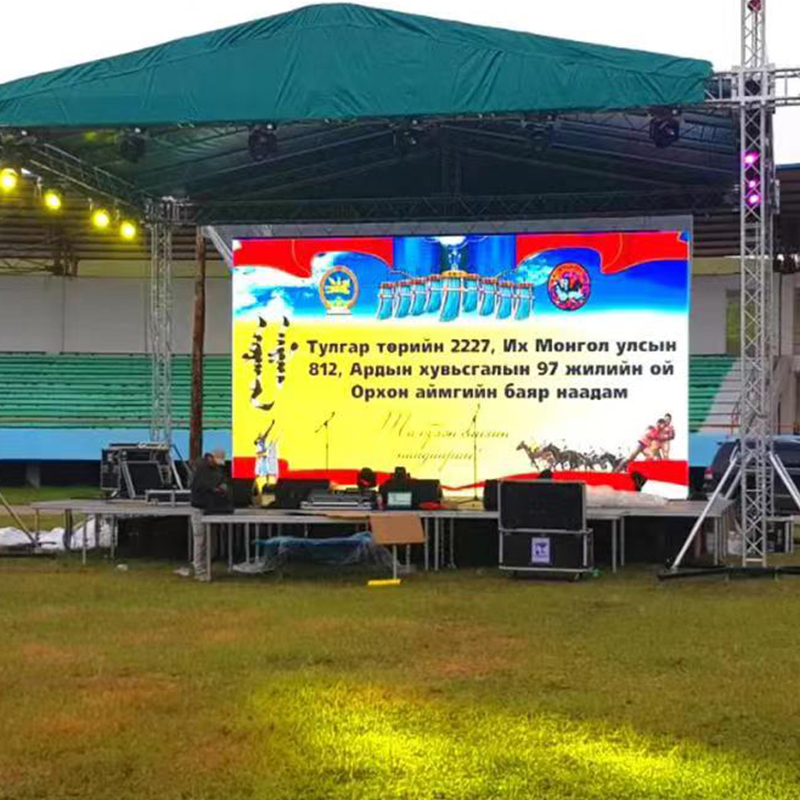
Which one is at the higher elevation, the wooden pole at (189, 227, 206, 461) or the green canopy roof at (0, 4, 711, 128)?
the green canopy roof at (0, 4, 711, 128)

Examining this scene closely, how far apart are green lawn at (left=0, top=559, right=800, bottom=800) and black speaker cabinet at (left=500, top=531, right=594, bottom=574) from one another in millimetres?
875

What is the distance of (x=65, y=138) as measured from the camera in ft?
47.6

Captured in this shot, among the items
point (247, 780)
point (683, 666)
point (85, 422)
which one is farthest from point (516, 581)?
point (85, 422)

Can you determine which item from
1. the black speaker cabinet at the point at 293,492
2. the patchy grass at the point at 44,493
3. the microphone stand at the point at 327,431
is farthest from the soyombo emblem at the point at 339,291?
the patchy grass at the point at 44,493

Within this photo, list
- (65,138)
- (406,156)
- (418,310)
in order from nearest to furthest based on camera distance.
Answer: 1. (65,138)
2. (406,156)
3. (418,310)

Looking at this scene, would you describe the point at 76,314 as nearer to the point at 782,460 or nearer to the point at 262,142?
the point at 262,142

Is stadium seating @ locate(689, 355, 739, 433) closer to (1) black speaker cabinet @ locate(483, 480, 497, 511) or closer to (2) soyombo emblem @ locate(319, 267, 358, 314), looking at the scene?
(2) soyombo emblem @ locate(319, 267, 358, 314)

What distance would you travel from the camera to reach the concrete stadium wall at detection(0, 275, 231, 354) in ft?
108

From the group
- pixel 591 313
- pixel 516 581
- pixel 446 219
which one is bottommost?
pixel 516 581

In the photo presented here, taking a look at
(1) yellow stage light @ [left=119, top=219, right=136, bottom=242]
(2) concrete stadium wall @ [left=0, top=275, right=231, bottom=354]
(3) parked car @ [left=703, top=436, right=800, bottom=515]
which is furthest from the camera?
(2) concrete stadium wall @ [left=0, top=275, right=231, bottom=354]

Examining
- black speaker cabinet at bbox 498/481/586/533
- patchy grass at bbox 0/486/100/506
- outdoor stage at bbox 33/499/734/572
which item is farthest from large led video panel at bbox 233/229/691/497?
patchy grass at bbox 0/486/100/506

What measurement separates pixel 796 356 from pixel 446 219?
15.9 meters

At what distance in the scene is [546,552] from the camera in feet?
39.6

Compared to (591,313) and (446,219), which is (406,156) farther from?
(591,313)
